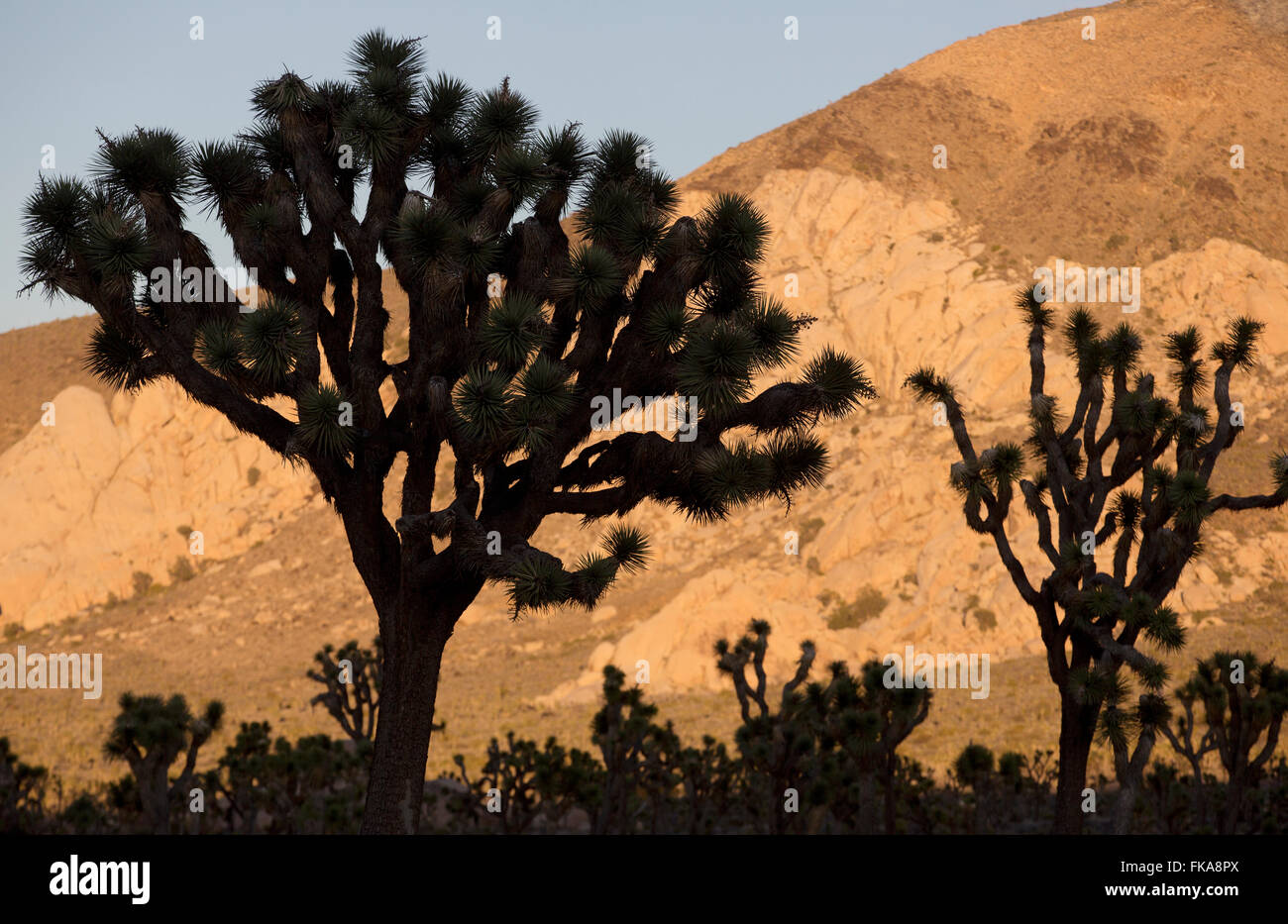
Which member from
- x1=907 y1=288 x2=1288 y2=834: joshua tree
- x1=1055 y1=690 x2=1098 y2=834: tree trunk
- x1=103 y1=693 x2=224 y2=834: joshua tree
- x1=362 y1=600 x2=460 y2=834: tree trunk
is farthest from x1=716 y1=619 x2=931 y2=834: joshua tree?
x1=103 y1=693 x2=224 y2=834: joshua tree

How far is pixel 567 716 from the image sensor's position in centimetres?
3103

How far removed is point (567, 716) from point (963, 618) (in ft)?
38.2

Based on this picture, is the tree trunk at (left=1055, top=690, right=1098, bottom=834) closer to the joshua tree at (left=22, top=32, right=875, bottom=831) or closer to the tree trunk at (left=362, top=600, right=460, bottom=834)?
the joshua tree at (left=22, top=32, right=875, bottom=831)

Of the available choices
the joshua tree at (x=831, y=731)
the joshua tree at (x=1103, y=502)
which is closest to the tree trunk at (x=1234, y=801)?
the joshua tree at (x=831, y=731)

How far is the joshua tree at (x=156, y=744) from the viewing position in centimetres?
1275

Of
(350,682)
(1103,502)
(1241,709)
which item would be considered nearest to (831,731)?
(1103,502)

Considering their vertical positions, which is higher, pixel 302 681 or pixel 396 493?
pixel 396 493

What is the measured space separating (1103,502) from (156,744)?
1089 cm

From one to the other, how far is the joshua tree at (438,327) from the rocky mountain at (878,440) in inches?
737

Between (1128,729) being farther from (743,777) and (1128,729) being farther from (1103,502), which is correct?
(743,777)

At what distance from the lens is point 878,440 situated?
41438mm
